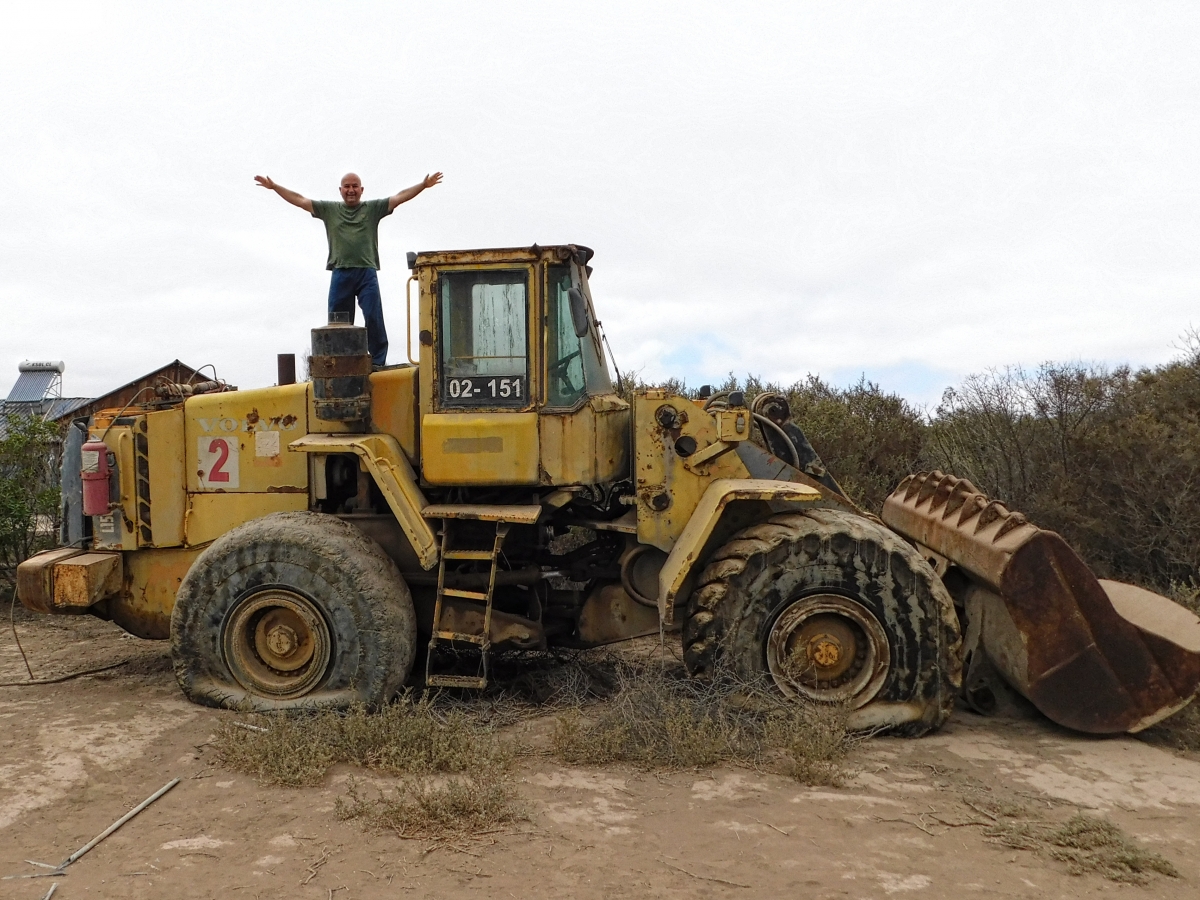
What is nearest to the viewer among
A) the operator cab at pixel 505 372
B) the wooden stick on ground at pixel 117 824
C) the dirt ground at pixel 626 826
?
the dirt ground at pixel 626 826

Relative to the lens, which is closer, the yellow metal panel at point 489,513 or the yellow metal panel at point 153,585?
the yellow metal panel at point 489,513

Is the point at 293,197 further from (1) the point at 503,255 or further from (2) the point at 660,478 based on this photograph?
(2) the point at 660,478

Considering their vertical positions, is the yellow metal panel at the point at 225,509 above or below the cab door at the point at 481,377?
below

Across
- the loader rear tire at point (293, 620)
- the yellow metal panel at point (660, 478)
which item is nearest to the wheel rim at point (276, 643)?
the loader rear tire at point (293, 620)

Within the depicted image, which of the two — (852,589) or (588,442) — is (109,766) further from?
(852,589)

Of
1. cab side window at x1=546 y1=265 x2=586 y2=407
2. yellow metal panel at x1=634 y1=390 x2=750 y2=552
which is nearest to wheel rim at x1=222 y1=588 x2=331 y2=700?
cab side window at x1=546 y1=265 x2=586 y2=407

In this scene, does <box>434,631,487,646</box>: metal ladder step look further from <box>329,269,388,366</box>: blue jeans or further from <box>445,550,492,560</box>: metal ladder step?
<box>329,269,388,366</box>: blue jeans

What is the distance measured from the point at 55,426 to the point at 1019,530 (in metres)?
9.74

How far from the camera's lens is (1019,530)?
234 inches

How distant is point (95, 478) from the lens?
272 inches

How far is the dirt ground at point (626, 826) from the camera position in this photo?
3.97 metres

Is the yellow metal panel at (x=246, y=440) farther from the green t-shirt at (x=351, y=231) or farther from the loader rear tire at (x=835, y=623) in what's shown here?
the loader rear tire at (x=835, y=623)

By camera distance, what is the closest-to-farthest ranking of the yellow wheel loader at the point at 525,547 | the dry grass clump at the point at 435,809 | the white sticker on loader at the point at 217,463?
the dry grass clump at the point at 435,809, the yellow wheel loader at the point at 525,547, the white sticker on loader at the point at 217,463

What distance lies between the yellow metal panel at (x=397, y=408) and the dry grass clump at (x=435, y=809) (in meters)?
2.47
